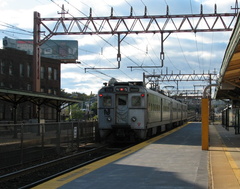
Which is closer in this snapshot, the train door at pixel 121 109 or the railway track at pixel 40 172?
the railway track at pixel 40 172

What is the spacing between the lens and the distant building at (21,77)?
37.8 m

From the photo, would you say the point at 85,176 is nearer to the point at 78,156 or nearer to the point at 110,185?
the point at 110,185

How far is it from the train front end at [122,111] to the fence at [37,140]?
128 centimetres

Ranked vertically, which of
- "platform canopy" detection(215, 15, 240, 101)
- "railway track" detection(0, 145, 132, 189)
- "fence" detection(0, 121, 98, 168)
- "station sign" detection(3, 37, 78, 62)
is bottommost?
"railway track" detection(0, 145, 132, 189)

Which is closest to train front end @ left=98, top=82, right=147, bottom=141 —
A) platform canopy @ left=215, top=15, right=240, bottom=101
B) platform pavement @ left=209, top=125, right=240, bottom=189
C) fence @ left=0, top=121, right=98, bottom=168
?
fence @ left=0, top=121, right=98, bottom=168

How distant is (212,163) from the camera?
1112 centimetres

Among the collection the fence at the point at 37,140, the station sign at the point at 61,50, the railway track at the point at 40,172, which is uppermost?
the station sign at the point at 61,50

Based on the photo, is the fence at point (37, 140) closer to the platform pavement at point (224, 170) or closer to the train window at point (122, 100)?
the train window at point (122, 100)

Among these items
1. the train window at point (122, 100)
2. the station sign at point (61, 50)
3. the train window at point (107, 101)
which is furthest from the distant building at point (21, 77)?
the station sign at point (61, 50)

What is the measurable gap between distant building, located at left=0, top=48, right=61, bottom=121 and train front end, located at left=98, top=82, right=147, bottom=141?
18824 mm

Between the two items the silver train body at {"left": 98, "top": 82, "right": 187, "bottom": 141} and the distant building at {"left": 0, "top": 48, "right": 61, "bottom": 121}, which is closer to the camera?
the silver train body at {"left": 98, "top": 82, "right": 187, "bottom": 141}

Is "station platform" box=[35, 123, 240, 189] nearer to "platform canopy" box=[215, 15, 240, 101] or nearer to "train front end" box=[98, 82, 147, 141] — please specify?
"platform canopy" box=[215, 15, 240, 101]

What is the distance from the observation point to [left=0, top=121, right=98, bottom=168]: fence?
11.2 meters

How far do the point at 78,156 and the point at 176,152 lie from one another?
3.87 meters
